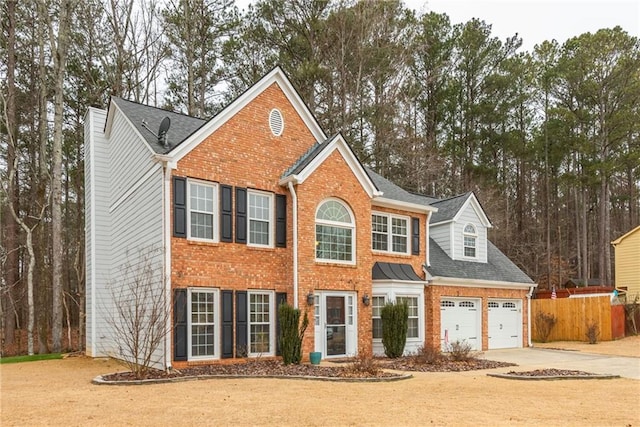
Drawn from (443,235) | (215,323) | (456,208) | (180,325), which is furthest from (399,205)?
(180,325)

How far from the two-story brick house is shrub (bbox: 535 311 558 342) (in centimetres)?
773

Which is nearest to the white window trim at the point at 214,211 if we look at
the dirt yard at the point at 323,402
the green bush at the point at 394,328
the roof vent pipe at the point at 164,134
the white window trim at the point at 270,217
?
the white window trim at the point at 270,217

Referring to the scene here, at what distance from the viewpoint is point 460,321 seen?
816 inches

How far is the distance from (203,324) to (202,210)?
9.78 ft

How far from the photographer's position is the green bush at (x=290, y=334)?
48.0 ft

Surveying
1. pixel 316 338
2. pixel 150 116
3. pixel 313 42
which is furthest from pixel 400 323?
pixel 313 42

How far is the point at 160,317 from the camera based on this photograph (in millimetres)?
13461

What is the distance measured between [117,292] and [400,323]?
28.9ft

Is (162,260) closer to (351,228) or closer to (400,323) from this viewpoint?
(351,228)

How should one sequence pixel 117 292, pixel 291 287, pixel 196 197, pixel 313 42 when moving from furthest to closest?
pixel 313 42 → pixel 117 292 → pixel 291 287 → pixel 196 197

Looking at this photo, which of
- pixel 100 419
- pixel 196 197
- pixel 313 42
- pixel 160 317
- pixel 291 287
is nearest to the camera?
pixel 100 419

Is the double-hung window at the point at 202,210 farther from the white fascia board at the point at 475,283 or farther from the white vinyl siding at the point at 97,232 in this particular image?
the white fascia board at the point at 475,283

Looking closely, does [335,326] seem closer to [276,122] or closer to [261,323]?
[261,323]

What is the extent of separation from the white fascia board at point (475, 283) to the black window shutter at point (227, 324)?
7.82 meters
